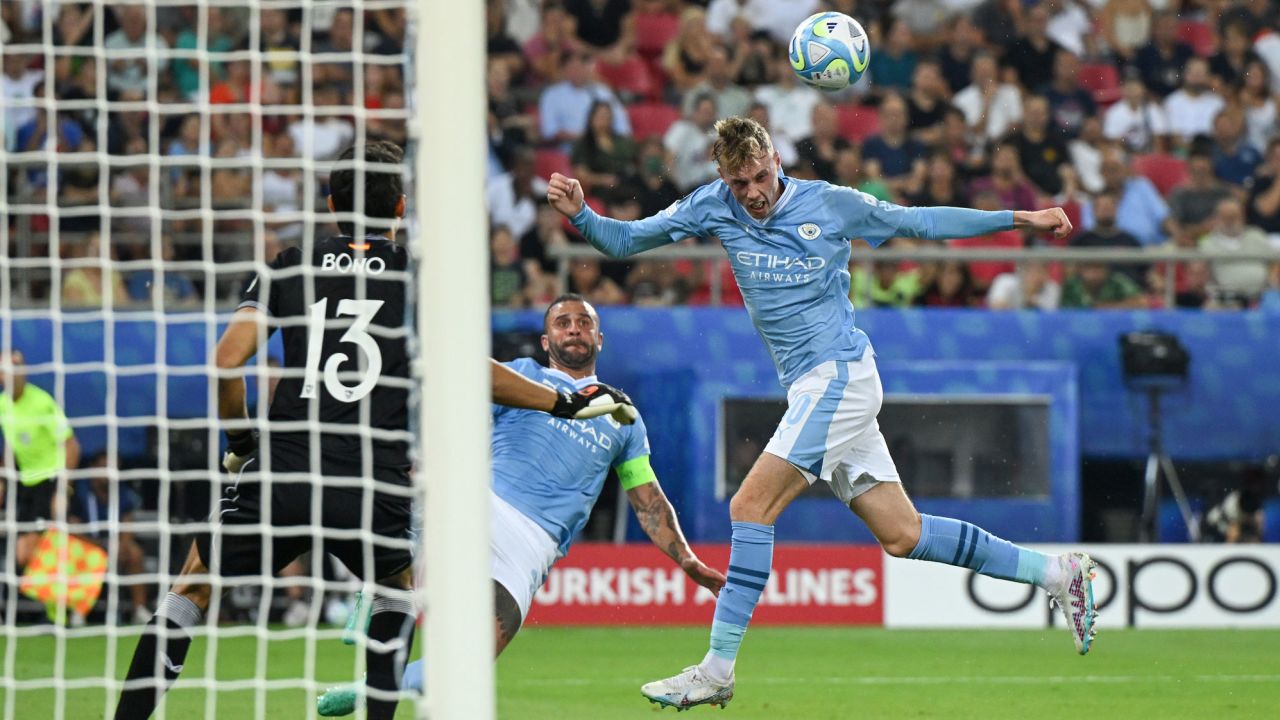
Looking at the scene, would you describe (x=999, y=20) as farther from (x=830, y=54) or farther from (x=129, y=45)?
(x=830, y=54)

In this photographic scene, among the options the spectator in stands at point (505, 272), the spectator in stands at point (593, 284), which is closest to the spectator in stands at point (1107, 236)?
the spectator in stands at point (593, 284)

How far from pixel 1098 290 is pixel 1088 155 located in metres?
2.20

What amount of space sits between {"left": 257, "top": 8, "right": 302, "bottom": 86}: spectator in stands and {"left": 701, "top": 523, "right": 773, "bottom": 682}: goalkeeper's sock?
920 cm

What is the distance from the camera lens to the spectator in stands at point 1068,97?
15.4 metres

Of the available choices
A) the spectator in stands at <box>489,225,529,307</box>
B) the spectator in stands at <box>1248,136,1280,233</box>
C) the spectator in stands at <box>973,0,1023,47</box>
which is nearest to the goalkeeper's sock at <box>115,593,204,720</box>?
the spectator in stands at <box>489,225,529,307</box>

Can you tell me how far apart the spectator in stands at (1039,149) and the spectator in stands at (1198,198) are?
990 millimetres

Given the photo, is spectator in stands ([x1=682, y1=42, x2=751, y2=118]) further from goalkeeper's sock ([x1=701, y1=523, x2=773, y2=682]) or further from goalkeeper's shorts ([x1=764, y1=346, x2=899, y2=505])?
goalkeeper's sock ([x1=701, y1=523, x2=773, y2=682])

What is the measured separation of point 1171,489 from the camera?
12961 millimetres

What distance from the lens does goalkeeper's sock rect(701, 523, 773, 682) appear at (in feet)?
21.1

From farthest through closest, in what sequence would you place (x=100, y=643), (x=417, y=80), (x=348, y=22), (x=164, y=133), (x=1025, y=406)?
(x=348, y=22), (x=164, y=133), (x=1025, y=406), (x=100, y=643), (x=417, y=80)

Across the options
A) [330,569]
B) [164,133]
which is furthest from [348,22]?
[330,569]

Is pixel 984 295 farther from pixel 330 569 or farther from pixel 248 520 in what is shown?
pixel 248 520

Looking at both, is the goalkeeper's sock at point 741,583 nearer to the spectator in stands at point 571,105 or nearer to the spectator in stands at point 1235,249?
the spectator in stands at point 1235,249

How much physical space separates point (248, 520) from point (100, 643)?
5.91 m
